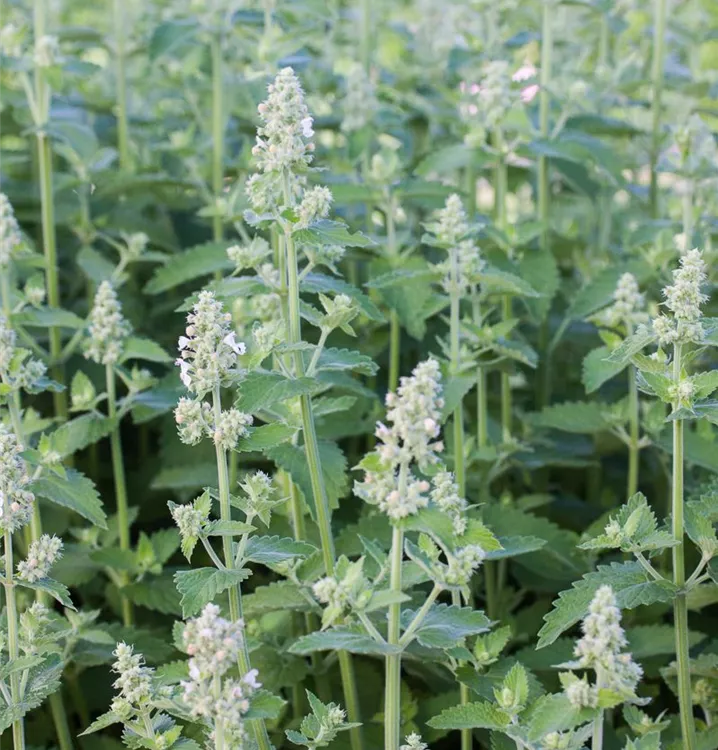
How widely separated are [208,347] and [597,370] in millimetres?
1415

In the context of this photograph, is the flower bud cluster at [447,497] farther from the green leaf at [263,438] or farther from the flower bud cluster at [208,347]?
the flower bud cluster at [208,347]

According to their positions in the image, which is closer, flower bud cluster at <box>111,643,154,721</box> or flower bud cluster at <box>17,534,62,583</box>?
flower bud cluster at <box>111,643,154,721</box>

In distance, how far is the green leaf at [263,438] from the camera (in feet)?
8.08

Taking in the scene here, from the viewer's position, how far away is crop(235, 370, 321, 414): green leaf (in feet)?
8.00

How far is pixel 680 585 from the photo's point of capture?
2615 millimetres

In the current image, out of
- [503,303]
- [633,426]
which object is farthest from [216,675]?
[503,303]

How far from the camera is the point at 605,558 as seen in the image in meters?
3.74

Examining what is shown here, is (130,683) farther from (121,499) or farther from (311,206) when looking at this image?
(121,499)

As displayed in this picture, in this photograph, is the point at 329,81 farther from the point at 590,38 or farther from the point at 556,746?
the point at 556,746

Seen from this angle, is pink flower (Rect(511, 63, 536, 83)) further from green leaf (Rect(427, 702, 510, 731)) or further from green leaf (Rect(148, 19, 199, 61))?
green leaf (Rect(427, 702, 510, 731))

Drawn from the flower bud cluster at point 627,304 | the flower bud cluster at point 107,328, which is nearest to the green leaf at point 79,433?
the flower bud cluster at point 107,328

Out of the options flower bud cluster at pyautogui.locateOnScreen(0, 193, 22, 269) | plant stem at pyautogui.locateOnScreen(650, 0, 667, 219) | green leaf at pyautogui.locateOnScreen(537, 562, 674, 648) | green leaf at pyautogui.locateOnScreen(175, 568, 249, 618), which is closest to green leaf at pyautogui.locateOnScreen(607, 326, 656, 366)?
green leaf at pyautogui.locateOnScreen(537, 562, 674, 648)

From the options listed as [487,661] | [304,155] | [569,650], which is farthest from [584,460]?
[304,155]

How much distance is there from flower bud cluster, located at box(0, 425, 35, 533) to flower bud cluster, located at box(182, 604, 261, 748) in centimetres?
52
